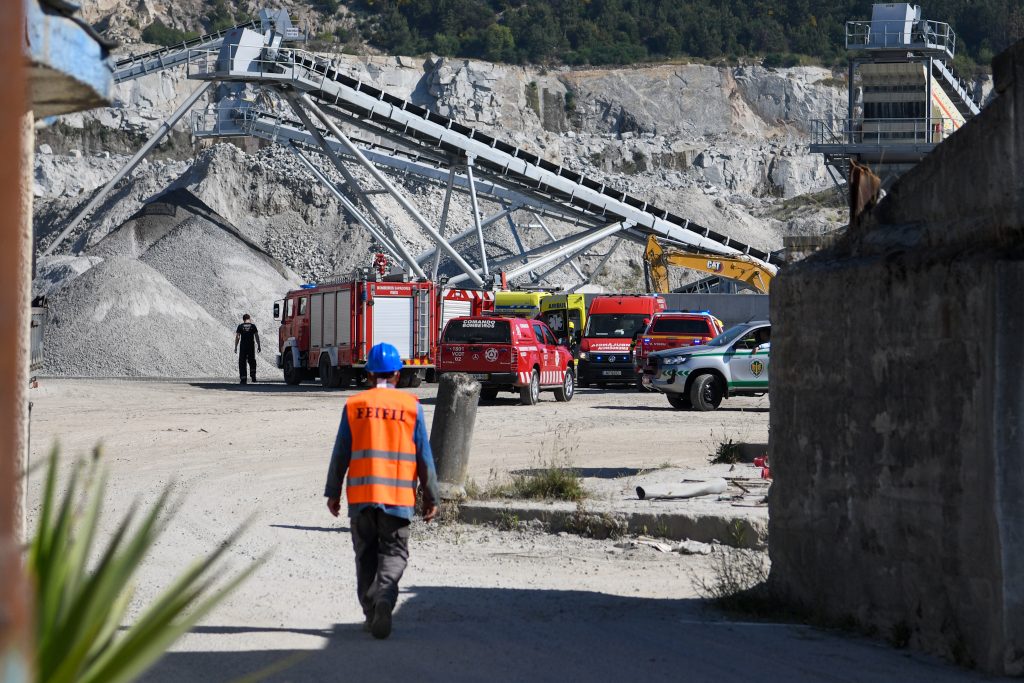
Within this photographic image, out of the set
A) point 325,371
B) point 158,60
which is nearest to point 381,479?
point 325,371

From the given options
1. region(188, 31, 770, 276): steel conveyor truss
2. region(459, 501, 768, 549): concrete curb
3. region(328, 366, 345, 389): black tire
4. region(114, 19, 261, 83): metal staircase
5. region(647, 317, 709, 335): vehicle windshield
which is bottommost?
region(459, 501, 768, 549): concrete curb

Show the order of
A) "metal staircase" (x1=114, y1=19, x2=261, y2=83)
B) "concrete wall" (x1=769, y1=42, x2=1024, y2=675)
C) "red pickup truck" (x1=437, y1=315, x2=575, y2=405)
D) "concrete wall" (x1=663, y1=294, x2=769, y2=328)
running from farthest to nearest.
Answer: "metal staircase" (x1=114, y1=19, x2=261, y2=83) < "concrete wall" (x1=663, y1=294, x2=769, y2=328) < "red pickup truck" (x1=437, y1=315, x2=575, y2=405) < "concrete wall" (x1=769, y1=42, x2=1024, y2=675)

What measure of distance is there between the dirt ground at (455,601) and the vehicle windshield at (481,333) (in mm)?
8545

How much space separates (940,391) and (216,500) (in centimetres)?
820

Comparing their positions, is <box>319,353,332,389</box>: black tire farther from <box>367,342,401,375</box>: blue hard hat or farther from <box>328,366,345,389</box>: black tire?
<box>367,342,401,375</box>: blue hard hat

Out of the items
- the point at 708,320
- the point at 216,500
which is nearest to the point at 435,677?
the point at 216,500

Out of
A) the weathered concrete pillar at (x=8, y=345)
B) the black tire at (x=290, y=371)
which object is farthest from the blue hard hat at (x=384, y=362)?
the black tire at (x=290, y=371)

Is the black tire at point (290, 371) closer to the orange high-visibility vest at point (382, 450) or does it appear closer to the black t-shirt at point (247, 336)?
the black t-shirt at point (247, 336)

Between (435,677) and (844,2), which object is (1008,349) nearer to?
(435,677)

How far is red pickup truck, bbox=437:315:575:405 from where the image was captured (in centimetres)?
2617

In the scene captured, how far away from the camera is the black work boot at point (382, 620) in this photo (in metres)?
7.15

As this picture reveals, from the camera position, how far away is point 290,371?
34031mm

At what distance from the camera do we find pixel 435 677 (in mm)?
6480

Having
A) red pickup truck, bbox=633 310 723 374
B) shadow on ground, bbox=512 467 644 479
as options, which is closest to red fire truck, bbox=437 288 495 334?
red pickup truck, bbox=633 310 723 374
